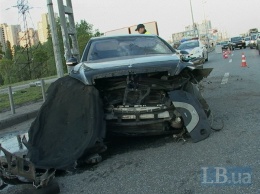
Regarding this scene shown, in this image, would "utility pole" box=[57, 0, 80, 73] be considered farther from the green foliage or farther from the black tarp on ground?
the green foliage

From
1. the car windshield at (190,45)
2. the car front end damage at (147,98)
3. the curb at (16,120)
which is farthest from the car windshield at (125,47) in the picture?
the car windshield at (190,45)

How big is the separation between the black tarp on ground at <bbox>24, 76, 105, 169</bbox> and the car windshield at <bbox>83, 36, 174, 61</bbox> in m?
1.33

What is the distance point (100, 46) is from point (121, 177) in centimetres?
338

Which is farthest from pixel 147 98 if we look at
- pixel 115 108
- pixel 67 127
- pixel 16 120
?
pixel 16 120

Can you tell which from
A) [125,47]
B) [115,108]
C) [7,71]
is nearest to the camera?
[115,108]

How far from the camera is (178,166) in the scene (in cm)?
416

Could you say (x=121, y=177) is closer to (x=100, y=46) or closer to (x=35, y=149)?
(x=35, y=149)

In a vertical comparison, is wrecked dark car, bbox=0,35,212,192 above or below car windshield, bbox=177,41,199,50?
below

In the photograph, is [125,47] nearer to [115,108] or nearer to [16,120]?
[115,108]

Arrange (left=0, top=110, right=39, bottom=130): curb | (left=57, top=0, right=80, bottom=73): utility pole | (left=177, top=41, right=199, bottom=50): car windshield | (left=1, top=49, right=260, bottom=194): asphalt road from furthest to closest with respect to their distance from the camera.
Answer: (left=177, top=41, right=199, bottom=50): car windshield, (left=57, top=0, right=80, bottom=73): utility pole, (left=0, top=110, right=39, bottom=130): curb, (left=1, top=49, right=260, bottom=194): asphalt road

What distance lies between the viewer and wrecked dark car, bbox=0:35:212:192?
4.74 metres

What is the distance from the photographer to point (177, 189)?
11.4ft

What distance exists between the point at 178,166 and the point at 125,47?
3.11 meters

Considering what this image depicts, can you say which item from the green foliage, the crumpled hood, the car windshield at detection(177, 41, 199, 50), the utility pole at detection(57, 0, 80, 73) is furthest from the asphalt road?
the green foliage
